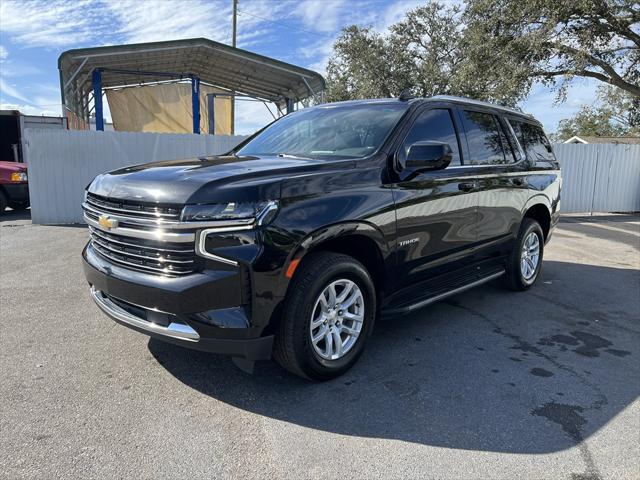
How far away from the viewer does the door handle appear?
428 cm

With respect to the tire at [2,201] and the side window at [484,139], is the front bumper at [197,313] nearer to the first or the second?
the side window at [484,139]

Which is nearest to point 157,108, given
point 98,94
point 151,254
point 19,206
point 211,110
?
point 211,110

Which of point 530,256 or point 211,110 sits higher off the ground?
point 211,110

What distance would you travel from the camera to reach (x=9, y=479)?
234 cm

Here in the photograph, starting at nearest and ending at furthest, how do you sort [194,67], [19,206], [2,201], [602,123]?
[2,201]
[19,206]
[194,67]
[602,123]

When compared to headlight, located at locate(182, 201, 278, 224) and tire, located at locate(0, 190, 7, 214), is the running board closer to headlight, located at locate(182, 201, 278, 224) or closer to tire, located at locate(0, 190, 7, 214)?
headlight, located at locate(182, 201, 278, 224)

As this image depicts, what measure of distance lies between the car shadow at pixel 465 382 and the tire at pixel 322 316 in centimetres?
18

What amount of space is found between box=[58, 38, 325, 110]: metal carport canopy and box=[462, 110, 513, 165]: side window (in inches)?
439

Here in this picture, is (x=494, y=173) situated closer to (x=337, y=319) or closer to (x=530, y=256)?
(x=530, y=256)

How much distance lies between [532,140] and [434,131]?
219cm

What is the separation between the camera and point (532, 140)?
574cm

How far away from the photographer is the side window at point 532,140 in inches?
216

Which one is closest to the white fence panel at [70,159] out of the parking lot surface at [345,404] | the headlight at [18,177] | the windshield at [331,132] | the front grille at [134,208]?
the headlight at [18,177]

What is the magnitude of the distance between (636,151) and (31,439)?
17.0 meters
